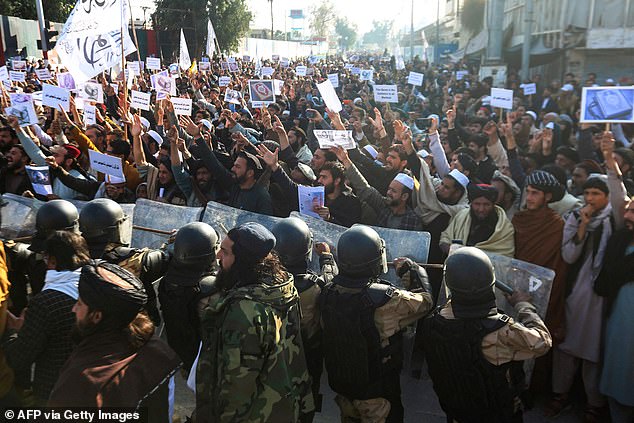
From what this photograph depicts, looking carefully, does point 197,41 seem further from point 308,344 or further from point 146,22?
point 308,344

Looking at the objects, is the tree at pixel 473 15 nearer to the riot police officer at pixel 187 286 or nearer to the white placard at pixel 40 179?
the white placard at pixel 40 179

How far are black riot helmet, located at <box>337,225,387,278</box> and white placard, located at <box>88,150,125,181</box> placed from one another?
10.3ft

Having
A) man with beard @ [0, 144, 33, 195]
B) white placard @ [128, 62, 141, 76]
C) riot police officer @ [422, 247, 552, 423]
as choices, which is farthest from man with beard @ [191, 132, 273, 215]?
white placard @ [128, 62, 141, 76]

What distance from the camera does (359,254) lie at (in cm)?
289

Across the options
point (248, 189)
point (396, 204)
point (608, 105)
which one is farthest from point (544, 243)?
point (248, 189)

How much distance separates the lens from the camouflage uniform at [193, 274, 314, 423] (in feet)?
7.88

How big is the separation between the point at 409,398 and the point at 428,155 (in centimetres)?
361

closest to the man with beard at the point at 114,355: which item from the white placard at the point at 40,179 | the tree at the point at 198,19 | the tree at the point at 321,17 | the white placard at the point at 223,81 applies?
the white placard at the point at 40,179

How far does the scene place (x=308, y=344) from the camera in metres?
3.20

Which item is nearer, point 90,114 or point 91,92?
point 90,114

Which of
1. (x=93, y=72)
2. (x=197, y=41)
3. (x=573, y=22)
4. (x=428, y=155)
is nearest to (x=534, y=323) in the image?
(x=428, y=155)

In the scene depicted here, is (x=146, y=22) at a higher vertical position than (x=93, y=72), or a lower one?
higher

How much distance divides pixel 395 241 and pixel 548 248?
1056mm

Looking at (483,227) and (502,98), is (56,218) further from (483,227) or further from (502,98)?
(502,98)
